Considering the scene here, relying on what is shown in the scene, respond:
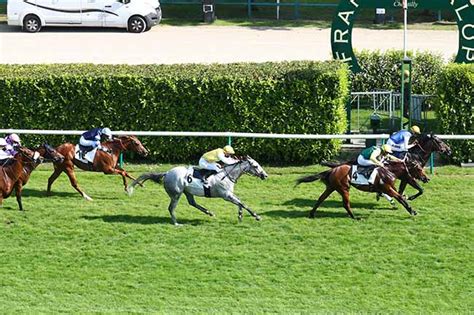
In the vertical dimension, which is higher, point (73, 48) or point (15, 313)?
point (73, 48)

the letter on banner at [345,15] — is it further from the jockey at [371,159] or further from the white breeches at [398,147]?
the jockey at [371,159]

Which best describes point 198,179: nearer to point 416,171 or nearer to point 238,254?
point 238,254

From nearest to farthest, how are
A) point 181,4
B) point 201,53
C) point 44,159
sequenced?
point 44,159
point 201,53
point 181,4

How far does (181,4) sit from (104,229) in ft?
69.0

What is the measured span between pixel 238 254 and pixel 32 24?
18232 mm

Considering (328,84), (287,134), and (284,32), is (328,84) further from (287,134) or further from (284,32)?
(284,32)

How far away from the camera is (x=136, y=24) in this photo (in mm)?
30469

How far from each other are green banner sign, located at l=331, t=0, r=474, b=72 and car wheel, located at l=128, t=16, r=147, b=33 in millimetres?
11471

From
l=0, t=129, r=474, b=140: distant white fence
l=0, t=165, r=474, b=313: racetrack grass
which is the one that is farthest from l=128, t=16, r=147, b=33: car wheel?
l=0, t=165, r=474, b=313: racetrack grass

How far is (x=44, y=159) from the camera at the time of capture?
15.5 m

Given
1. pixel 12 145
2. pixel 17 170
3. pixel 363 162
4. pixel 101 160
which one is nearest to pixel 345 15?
pixel 363 162

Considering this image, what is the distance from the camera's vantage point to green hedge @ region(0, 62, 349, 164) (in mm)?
17875

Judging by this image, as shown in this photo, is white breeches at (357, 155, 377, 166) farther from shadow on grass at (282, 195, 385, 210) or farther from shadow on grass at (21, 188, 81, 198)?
shadow on grass at (21, 188, 81, 198)

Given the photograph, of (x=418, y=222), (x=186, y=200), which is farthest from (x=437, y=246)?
(x=186, y=200)
